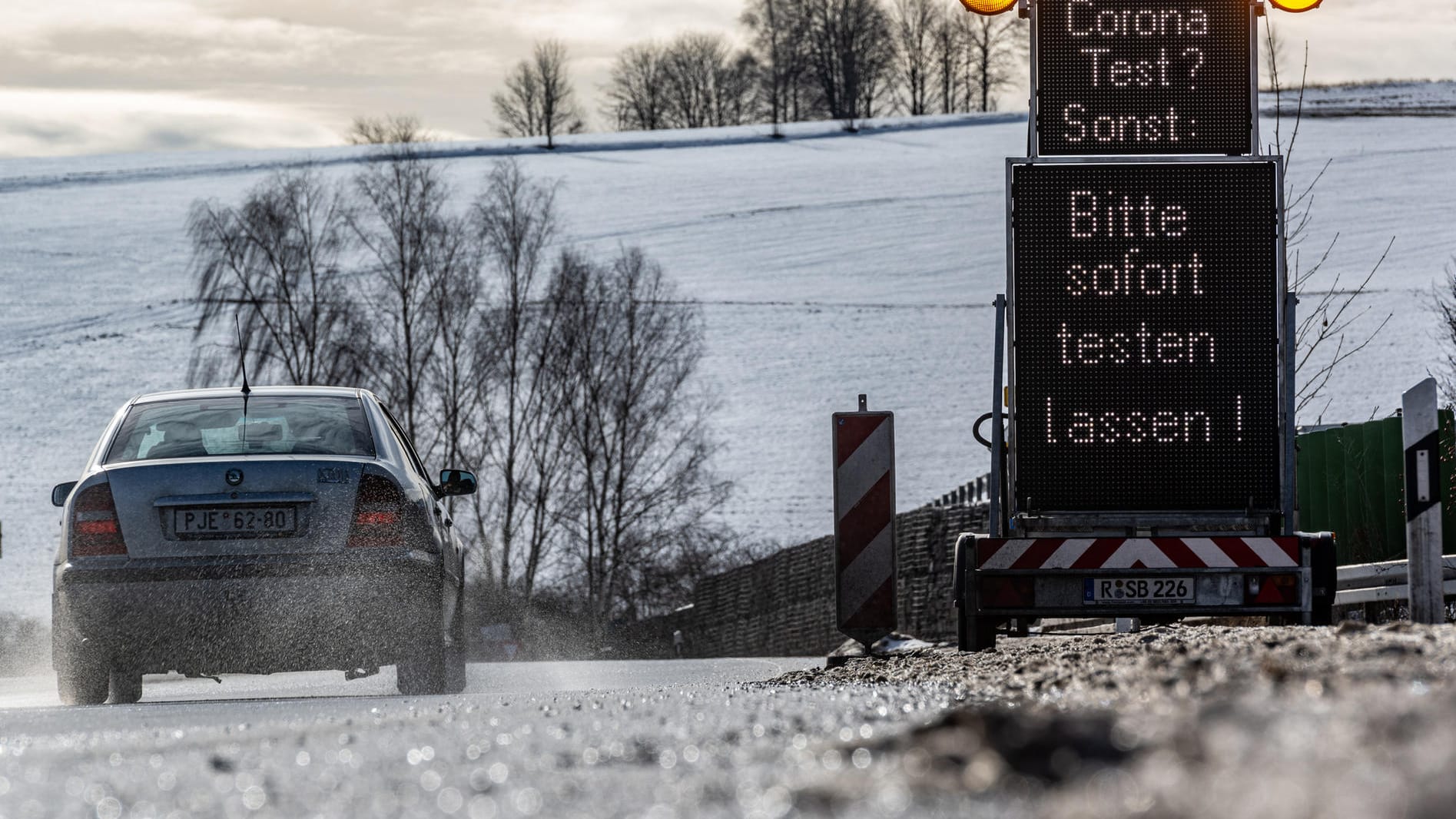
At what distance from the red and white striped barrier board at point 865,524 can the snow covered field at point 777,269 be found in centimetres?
2544

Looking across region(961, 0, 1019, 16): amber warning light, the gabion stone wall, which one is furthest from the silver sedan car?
the gabion stone wall

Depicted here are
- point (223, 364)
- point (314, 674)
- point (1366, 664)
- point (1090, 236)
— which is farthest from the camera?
point (223, 364)

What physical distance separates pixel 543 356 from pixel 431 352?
2818 millimetres

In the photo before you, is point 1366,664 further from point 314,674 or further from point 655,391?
point 655,391

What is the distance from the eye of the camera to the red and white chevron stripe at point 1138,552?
900 cm

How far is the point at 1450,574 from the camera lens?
12273 millimetres

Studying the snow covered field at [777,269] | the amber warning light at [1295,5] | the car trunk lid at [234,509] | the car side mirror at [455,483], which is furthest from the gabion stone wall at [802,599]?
the car trunk lid at [234,509]

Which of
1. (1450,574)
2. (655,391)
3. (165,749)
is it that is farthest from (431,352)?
(165,749)

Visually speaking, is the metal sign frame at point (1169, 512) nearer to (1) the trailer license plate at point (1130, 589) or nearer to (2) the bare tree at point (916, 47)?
(1) the trailer license plate at point (1130, 589)

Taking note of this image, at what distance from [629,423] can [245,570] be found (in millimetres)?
36179

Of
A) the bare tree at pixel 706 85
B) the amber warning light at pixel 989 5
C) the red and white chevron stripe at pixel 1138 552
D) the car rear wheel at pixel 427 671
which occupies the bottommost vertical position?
the car rear wheel at pixel 427 671

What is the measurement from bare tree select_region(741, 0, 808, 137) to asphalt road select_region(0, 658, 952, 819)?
7322 centimetres

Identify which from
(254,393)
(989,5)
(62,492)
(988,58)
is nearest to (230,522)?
(254,393)

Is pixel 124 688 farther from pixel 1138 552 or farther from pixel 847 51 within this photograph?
pixel 847 51
